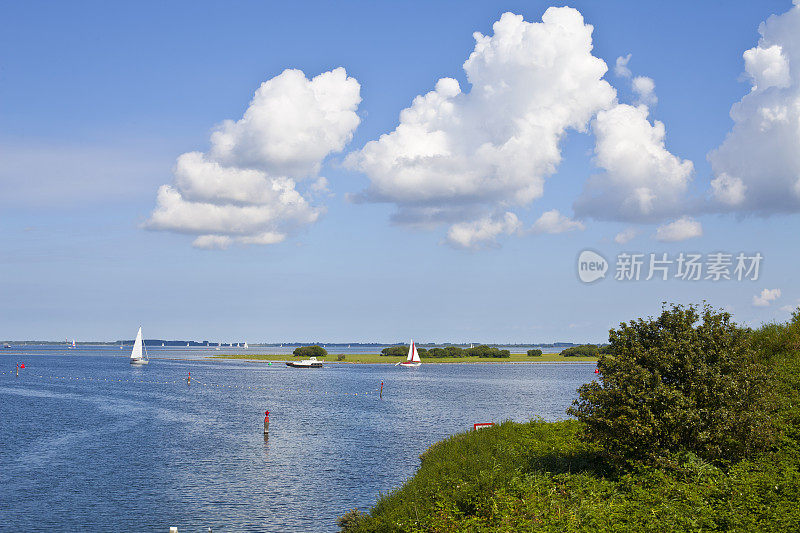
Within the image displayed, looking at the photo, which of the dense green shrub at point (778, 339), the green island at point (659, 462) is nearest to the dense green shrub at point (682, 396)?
the green island at point (659, 462)

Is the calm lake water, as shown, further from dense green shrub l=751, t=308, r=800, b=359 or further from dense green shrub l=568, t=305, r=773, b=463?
dense green shrub l=751, t=308, r=800, b=359

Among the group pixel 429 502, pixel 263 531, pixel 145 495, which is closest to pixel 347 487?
pixel 263 531

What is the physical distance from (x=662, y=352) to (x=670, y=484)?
5.25 metres

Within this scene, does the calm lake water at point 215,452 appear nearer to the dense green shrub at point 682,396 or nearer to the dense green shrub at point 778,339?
the dense green shrub at point 682,396

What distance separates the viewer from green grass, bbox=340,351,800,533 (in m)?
19.3

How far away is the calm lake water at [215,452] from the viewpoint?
35406mm

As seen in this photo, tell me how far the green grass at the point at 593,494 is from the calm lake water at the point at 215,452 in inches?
342

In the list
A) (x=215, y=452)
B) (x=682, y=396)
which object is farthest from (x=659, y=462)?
(x=215, y=452)

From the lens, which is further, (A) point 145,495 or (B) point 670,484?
(A) point 145,495

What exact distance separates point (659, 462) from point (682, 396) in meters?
2.61

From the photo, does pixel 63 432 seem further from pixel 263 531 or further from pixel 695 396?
pixel 695 396

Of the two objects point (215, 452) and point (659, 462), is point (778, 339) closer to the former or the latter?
point (659, 462)

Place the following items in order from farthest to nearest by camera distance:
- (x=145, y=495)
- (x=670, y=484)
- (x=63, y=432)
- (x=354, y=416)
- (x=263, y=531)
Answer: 1. (x=354, y=416)
2. (x=63, y=432)
3. (x=145, y=495)
4. (x=263, y=531)
5. (x=670, y=484)

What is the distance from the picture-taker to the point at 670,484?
71.2 ft
